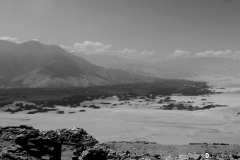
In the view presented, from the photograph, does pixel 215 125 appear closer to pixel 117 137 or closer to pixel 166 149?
pixel 117 137

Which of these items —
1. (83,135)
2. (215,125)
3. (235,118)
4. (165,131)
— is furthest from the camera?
(235,118)

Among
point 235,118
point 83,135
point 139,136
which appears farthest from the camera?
point 235,118

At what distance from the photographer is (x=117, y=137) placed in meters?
35.1

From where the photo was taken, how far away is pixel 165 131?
128 feet

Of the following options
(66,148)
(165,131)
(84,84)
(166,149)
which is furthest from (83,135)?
(84,84)

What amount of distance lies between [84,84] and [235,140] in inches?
6284

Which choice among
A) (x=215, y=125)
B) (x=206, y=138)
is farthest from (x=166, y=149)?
(x=215, y=125)

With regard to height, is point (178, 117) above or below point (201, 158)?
below

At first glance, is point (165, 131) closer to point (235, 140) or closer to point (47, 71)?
point (235, 140)

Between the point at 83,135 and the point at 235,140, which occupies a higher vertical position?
the point at 83,135

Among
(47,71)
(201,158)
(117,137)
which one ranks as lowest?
(117,137)

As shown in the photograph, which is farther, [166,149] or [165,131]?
[165,131]

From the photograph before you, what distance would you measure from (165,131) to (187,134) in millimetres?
4166

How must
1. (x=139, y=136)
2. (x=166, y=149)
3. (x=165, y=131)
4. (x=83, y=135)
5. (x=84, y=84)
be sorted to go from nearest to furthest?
1. (x=83, y=135)
2. (x=166, y=149)
3. (x=139, y=136)
4. (x=165, y=131)
5. (x=84, y=84)
